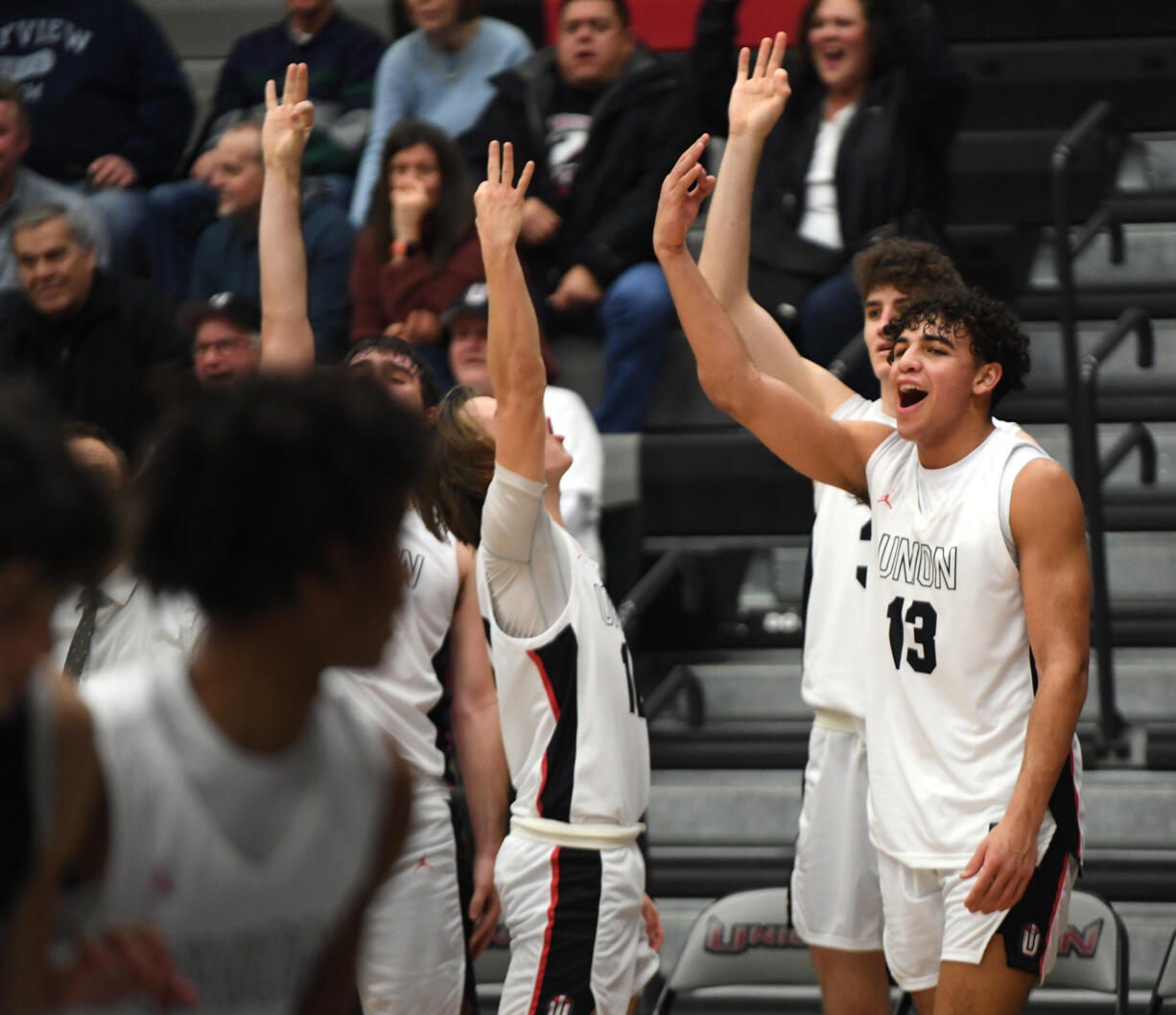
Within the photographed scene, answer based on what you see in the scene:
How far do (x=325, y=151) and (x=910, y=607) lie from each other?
4.41 meters

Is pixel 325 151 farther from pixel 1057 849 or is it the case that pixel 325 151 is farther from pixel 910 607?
pixel 1057 849

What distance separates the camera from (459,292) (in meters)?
6.15

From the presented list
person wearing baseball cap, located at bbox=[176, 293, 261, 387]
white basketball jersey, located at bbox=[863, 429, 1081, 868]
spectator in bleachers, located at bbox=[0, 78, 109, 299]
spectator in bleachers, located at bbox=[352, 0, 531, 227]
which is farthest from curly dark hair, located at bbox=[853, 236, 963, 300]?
spectator in bleachers, located at bbox=[0, 78, 109, 299]

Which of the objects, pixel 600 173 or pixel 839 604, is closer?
pixel 839 604

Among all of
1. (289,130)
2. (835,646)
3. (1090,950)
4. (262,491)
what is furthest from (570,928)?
(289,130)

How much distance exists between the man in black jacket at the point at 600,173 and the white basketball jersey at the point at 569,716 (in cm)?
285

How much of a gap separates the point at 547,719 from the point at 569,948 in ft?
1.56

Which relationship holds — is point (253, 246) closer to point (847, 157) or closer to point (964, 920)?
point (847, 157)

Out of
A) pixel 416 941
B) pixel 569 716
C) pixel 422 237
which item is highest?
pixel 422 237

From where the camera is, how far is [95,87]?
7.62 m

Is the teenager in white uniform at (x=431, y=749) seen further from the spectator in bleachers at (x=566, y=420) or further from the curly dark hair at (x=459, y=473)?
the spectator in bleachers at (x=566, y=420)

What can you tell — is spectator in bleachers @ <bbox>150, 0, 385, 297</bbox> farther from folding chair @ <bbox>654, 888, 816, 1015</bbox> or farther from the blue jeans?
folding chair @ <bbox>654, 888, 816, 1015</bbox>

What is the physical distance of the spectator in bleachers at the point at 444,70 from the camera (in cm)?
732

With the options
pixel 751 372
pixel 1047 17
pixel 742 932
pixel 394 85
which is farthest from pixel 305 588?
pixel 1047 17
